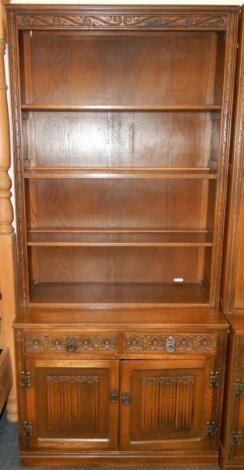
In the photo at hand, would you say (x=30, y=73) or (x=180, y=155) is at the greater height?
(x=30, y=73)

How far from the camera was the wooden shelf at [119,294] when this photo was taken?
2123mm

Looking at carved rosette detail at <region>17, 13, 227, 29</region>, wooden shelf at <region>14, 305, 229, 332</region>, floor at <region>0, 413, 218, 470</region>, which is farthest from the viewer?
floor at <region>0, 413, 218, 470</region>

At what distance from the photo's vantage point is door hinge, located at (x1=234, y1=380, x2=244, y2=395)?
1.95 m

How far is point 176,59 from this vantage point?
2.17m

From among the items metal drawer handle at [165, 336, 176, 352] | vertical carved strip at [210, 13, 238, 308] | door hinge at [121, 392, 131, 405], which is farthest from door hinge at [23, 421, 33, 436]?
vertical carved strip at [210, 13, 238, 308]

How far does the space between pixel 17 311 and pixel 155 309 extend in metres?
0.73

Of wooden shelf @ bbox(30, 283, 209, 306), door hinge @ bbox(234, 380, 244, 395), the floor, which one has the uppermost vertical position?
wooden shelf @ bbox(30, 283, 209, 306)

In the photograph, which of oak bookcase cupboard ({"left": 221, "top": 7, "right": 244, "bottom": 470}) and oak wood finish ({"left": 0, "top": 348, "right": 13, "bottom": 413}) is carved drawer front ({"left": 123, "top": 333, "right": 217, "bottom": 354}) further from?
oak wood finish ({"left": 0, "top": 348, "right": 13, "bottom": 413})

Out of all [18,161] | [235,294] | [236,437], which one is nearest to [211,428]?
[236,437]

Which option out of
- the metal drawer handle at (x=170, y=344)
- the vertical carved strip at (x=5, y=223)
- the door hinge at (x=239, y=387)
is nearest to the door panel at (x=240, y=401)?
the door hinge at (x=239, y=387)

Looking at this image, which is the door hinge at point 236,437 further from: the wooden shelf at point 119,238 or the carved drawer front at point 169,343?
the wooden shelf at point 119,238

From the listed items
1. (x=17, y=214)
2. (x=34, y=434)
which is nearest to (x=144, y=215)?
(x=17, y=214)

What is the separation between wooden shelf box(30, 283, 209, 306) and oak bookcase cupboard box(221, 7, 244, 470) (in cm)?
18

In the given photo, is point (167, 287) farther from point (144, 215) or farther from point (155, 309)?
point (144, 215)
